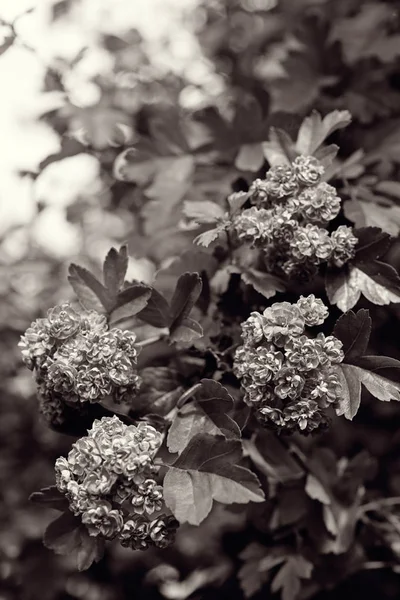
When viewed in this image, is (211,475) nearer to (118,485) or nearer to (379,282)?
(118,485)

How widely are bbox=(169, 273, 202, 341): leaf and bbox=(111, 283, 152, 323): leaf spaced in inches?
2.6

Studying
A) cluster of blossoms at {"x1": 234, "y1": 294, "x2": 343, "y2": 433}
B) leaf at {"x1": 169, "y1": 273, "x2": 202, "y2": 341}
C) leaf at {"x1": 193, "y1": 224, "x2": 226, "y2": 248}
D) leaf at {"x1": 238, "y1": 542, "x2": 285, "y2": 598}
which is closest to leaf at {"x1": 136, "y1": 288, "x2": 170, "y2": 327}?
leaf at {"x1": 169, "y1": 273, "x2": 202, "y2": 341}

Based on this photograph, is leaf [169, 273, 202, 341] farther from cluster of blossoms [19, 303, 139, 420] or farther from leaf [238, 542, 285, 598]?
leaf [238, 542, 285, 598]

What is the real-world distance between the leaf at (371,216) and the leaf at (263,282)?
0.22 m

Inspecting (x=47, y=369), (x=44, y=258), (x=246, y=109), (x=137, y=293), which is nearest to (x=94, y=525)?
(x=47, y=369)

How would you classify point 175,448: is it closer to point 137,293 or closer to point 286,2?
point 137,293

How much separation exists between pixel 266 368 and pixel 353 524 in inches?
28.6

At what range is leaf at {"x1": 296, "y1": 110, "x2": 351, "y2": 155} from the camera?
163 centimetres

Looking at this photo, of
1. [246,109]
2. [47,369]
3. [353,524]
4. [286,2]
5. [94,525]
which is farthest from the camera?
[286,2]

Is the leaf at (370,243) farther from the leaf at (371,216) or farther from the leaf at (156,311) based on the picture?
the leaf at (156,311)

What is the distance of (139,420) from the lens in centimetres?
144

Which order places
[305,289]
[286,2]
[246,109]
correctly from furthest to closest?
[286,2], [246,109], [305,289]

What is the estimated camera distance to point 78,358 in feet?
4.48

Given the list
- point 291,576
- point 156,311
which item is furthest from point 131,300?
point 291,576
